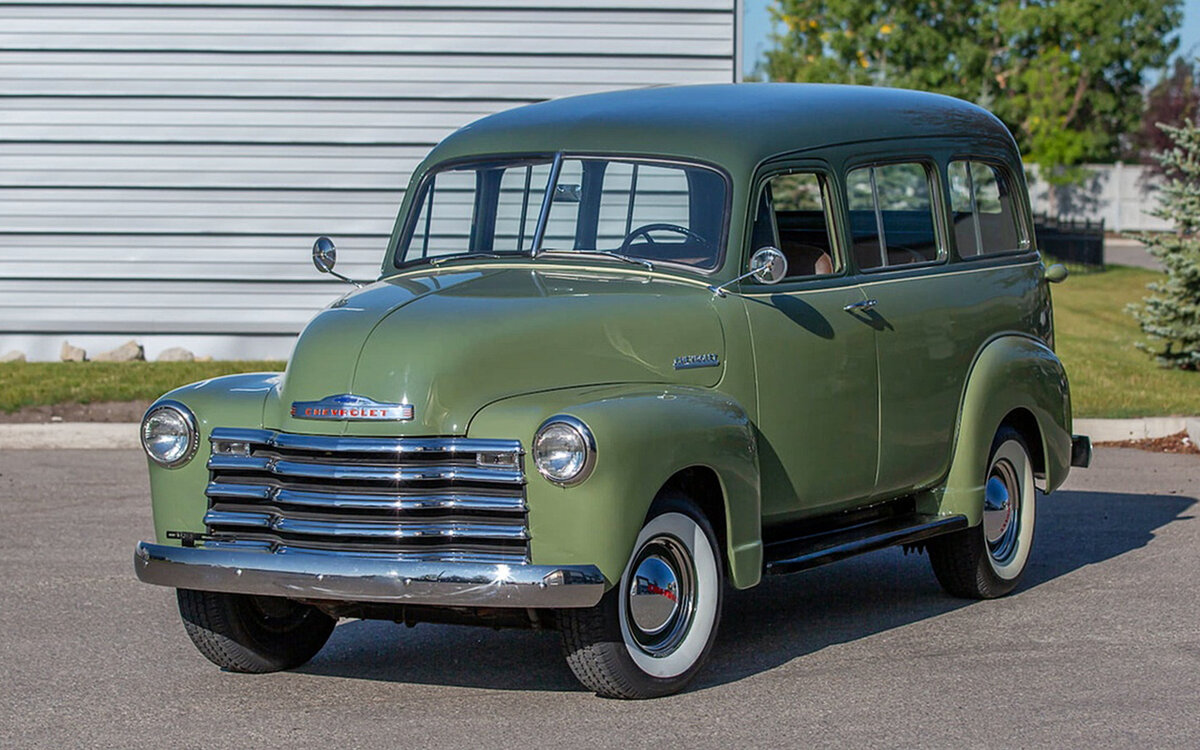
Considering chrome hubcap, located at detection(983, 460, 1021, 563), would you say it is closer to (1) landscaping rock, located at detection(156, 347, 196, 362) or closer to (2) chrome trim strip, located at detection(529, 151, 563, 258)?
(2) chrome trim strip, located at detection(529, 151, 563, 258)

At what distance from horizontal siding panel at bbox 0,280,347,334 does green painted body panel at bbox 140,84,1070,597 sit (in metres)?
9.72

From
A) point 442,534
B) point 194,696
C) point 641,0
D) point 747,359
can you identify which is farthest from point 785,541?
point 641,0

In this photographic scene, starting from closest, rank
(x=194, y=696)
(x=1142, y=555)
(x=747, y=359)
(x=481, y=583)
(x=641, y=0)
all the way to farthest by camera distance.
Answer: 1. (x=481, y=583)
2. (x=194, y=696)
3. (x=747, y=359)
4. (x=1142, y=555)
5. (x=641, y=0)

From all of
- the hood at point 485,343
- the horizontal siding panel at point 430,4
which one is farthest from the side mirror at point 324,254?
the horizontal siding panel at point 430,4

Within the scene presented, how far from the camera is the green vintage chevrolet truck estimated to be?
220 inches

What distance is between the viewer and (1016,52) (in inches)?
2179

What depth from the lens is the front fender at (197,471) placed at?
19.8 feet

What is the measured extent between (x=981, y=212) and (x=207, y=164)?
1011 centimetres

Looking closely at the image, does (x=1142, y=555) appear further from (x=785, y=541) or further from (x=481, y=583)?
(x=481, y=583)

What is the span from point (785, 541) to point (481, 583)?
1.75 meters

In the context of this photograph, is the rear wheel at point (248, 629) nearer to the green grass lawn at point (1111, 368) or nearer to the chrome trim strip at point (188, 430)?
→ the chrome trim strip at point (188, 430)

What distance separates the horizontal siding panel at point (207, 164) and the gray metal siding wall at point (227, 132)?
1cm

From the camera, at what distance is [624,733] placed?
5.51 meters

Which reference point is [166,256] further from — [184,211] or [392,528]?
[392,528]
